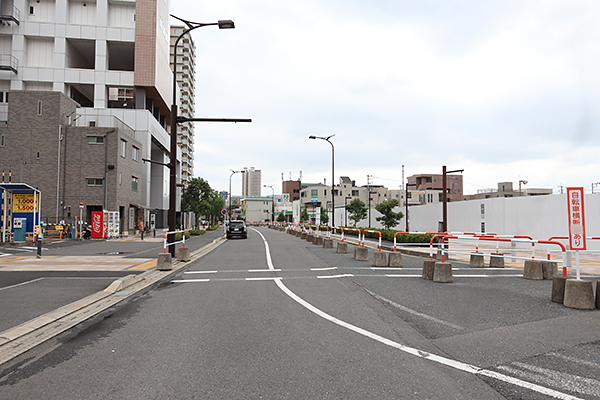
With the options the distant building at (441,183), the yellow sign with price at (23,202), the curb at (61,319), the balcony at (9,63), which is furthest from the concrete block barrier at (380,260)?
the distant building at (441,183)

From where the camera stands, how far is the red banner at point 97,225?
33.8 m

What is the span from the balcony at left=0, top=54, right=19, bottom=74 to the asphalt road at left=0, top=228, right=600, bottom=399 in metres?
49.9

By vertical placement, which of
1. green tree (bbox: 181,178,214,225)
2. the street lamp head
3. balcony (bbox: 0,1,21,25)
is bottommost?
green tree (bbox: 181,178,214,225)

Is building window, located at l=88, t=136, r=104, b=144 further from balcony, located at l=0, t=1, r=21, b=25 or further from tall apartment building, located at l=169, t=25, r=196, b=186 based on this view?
tall apartment building, located at l=169, t=25, r=196, b=186

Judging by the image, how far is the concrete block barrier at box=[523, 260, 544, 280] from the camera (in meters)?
11.8

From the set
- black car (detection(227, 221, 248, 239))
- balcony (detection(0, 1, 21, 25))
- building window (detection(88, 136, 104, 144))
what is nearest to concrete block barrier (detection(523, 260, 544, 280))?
black car (detection(227, 221, 248, 239))

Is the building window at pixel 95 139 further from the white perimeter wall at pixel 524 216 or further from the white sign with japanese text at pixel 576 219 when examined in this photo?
the white sign with japanese text at pixel 576 219

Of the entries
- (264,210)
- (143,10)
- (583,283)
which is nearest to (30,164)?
(143,10)

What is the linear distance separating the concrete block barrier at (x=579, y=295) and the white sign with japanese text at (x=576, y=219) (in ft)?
2.97

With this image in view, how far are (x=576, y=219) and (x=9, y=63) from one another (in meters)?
57.5

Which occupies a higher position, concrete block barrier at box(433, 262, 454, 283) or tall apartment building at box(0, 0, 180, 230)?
tall apartment building at box(0, 0, 180, 230)

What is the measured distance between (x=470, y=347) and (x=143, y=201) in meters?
49.3

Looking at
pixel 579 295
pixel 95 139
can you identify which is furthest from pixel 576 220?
pixel 95 139

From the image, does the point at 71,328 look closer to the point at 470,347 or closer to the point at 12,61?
the point at 470,347
